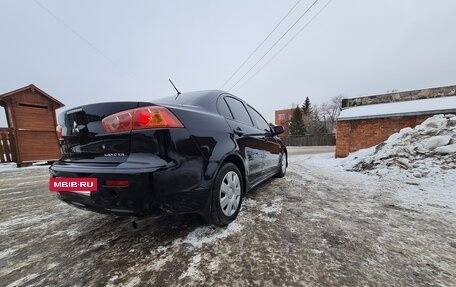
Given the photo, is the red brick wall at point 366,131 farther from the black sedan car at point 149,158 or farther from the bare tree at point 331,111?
the bare tree at point 331,111

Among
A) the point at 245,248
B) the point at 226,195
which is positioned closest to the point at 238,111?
the point at 226,195

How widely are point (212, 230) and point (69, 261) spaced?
46.3 inches

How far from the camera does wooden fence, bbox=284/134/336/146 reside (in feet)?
111

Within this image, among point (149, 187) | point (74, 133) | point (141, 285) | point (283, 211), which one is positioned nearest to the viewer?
point (141, 285)

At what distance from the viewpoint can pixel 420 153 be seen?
5973 millimetres

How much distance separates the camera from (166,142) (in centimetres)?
172

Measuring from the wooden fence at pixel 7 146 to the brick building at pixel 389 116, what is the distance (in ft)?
48.4

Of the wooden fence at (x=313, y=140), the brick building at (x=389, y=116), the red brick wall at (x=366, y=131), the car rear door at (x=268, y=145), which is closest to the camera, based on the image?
the car rear door at (x=268, y=145)

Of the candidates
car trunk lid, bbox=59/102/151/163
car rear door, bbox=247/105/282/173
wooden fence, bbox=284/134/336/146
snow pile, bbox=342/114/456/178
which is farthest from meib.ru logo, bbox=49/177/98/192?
wooden fence, bbox=284/134/336/146

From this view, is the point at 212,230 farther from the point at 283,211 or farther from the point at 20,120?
the point at 20,120

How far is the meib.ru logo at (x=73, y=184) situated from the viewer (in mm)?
1709

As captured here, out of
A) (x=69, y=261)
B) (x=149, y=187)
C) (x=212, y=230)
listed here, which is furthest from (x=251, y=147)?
(x=69, y=261)

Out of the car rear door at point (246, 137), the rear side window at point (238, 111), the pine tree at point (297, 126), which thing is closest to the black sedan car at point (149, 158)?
the car rear door at point (246, 137)

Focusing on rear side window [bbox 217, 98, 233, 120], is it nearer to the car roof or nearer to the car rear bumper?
the car roof
